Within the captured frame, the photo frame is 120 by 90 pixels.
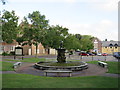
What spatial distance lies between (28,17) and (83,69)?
79.4 feet

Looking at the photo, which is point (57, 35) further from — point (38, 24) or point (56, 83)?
point (56, 83)

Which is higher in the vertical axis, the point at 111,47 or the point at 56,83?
the point at 111,47

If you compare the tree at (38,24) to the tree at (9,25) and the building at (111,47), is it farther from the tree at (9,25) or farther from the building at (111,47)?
the building at (111,47)

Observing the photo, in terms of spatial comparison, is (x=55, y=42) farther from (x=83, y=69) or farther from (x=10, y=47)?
(x=83, y=69)

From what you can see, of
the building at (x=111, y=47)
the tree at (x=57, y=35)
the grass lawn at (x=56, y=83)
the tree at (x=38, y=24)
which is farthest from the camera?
the building at (x=111, y=47)

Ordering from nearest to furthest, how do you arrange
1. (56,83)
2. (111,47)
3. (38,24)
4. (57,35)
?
(56,83) < (38,24) < (57,35) < (111,47)

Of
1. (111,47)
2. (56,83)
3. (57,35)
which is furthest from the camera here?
(111,47)

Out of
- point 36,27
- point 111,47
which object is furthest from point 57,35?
point 111,47

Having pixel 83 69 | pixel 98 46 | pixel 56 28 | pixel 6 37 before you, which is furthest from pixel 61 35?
pixel 98 46

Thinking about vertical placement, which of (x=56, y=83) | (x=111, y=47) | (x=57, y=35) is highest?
(x=57, y=35)

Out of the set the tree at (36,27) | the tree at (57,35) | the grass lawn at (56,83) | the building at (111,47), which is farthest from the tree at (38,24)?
the building at (111,47)

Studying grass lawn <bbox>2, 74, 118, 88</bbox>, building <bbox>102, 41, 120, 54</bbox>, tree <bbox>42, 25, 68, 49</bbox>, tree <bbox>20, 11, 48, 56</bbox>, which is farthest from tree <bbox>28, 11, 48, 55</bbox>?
building <bbox>102, 41, 120, 54</bbox>

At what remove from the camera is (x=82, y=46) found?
65625 millimetres

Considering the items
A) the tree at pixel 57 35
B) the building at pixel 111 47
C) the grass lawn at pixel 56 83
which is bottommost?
the grass lawn at pixel 56 83
